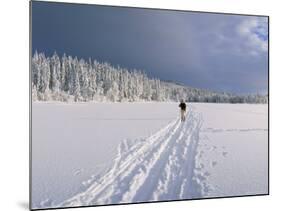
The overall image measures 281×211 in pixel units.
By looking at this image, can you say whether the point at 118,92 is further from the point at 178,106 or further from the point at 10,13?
the point at 10,13

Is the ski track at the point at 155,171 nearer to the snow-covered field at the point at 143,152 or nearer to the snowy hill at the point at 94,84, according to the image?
the snow-covered field at the point at 143,152

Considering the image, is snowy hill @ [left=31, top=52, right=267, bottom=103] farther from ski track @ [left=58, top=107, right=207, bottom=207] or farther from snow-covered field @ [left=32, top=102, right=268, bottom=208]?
ski track @ [left=58, top=107, right=207, bottom=207]

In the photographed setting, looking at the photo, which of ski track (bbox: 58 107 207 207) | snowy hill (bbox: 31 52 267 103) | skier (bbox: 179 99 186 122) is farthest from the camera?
skier (bbox: 179 99 186 122)

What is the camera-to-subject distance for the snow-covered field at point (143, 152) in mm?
5316

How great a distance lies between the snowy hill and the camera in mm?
5312

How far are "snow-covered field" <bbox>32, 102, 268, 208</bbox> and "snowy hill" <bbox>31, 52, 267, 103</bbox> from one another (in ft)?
0.31

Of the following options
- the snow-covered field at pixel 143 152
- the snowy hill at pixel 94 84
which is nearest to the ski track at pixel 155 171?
the snow-covered field at pixel 143 152

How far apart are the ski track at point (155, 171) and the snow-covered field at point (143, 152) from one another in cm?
1

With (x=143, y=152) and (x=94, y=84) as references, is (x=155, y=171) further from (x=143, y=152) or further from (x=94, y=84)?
(x=94, y=84)

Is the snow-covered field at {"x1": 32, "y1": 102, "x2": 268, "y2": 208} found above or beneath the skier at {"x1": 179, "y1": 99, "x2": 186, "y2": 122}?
beneath

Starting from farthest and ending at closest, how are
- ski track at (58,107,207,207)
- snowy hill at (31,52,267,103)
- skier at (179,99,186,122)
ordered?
1. skier at (179,99,186,122)
2. ski track at (58,107,207,207)
3. snowy hill at (31,52,267,103)

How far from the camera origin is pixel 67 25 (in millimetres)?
5418

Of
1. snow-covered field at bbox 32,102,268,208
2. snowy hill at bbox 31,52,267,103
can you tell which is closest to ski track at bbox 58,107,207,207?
snow-covered field at bbox 32,102,268,208

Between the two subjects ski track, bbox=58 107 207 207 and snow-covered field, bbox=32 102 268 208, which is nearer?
snow-covered field, bbox=32 102 268 208
